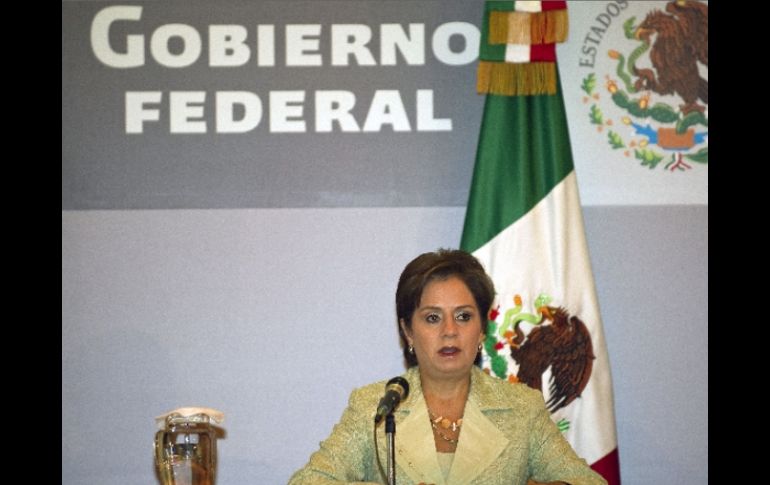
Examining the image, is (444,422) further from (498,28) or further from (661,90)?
(661,90)

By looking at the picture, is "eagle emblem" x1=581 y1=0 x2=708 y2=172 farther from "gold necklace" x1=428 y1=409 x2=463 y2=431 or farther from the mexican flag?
"gold necklace" x1=428 y1=409 x2=463 y2=431

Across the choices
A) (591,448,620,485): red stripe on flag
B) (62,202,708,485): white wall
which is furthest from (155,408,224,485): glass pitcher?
(591,448,620,485): red stripe on flag

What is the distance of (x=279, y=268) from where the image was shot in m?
4.32

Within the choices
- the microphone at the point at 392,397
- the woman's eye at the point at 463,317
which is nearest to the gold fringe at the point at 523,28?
the woman's eye at the point at 463,317

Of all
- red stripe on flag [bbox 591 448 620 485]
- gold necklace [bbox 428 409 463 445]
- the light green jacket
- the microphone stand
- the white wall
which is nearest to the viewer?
the microphone stand

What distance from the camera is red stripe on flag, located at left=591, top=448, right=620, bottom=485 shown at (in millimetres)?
3949

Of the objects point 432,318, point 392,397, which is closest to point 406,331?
point 432,318

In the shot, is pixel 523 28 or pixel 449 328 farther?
→ pixel 523 28

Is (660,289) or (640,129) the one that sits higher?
(640,129)

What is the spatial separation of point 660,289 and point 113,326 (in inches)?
92.2

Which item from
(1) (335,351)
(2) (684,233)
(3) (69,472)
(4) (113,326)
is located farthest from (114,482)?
(2) (684,233)

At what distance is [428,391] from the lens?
329 centimetres

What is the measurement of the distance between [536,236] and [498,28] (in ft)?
2.79
